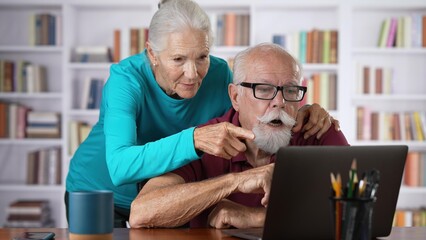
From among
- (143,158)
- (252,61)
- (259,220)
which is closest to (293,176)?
(259,220)

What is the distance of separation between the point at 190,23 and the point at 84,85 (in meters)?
3.43

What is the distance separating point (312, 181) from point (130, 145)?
0.79 m

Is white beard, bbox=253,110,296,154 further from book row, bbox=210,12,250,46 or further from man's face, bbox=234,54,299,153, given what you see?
book row, bbox=210,12,250,46

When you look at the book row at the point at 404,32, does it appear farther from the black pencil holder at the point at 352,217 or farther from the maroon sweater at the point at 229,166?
the black pencil holder at the point at 352,217

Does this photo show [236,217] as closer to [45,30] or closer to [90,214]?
[90,214]

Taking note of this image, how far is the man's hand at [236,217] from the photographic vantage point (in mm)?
2000

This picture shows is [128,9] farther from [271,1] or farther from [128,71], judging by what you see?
[128,71]

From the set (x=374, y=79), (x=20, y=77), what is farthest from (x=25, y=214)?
(x=374, y=79)

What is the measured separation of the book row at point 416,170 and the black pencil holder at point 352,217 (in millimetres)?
4315

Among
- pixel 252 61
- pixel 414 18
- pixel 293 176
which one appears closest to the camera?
pixel 293 176

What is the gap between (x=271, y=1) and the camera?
5.62 metres

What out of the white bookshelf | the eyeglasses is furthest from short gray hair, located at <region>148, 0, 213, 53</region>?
the white bookshelf

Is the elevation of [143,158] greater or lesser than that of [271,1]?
lesser

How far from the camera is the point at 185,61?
242cm
